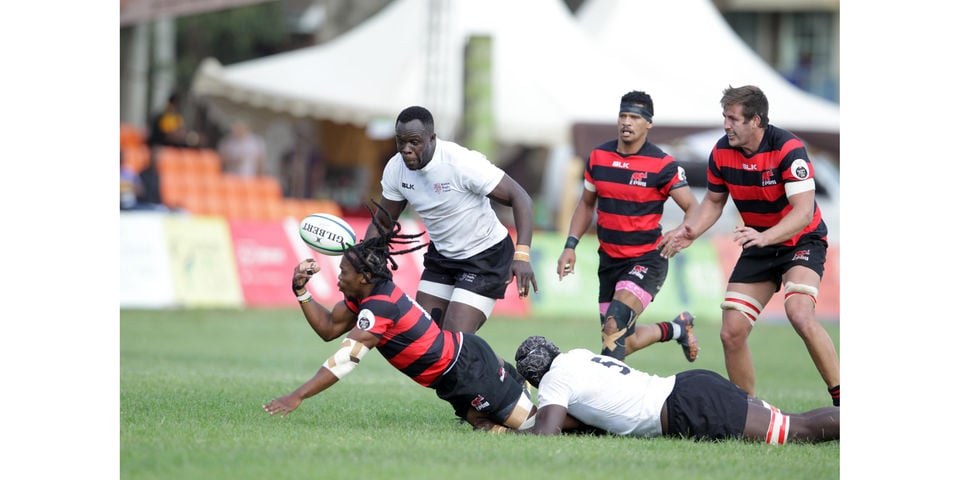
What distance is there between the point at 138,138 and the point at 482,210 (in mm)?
17908

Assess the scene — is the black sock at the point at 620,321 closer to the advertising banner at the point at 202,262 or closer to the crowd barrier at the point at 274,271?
the crowd barrier at the point at 274,271

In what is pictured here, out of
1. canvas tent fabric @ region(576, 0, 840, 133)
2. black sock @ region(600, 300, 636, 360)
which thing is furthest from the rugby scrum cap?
canvas tent fabric @ region(576, 0, 840, 133)

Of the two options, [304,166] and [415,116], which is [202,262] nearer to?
[304,166]

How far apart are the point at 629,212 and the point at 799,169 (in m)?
1.75

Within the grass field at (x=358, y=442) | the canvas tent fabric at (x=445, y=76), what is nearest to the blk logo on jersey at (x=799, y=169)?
the grass field at (x=358, y=442)

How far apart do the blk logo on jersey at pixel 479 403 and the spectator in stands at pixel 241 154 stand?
18133 mm

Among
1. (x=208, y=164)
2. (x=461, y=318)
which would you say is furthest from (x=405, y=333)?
(x=208, y=164)

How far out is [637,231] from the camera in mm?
10000

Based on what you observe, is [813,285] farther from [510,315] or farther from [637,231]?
[510,315]

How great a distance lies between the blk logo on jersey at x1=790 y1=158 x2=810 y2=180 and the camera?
28.0ft

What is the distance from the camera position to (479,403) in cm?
823

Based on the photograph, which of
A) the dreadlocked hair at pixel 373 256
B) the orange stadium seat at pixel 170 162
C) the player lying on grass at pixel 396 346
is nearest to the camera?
the player lying on grass at pixel 396 346

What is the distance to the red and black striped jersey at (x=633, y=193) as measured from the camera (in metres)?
9.90

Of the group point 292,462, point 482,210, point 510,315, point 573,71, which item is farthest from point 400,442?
point 573,71
